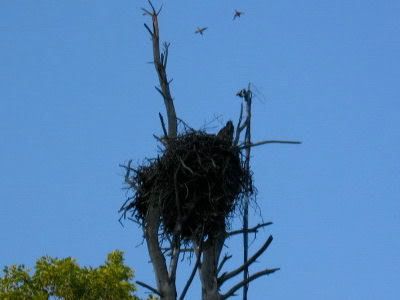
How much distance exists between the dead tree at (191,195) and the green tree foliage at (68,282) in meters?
3.10

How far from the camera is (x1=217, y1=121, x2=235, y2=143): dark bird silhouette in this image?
36.2 feet

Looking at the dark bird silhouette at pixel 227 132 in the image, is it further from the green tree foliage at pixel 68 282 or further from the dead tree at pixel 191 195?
the green tree foliage at pixel 68 282

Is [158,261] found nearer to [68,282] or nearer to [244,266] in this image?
[244,266]

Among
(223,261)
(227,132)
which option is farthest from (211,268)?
(227,132)

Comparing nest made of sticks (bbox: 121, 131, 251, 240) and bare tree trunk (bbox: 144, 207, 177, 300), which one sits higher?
nest made of sticks (bbox: 121, 131, 251, 240)

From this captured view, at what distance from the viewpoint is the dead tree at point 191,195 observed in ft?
29.5

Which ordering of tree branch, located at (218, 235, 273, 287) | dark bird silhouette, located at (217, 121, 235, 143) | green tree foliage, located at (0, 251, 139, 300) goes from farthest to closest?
1. green tree foliage, located at (0, 251, 139, 300)
2. dark bird silhouette, located at (217, 121, 235, 143)
3. tree branch, located at (218, 235, 273, 287)

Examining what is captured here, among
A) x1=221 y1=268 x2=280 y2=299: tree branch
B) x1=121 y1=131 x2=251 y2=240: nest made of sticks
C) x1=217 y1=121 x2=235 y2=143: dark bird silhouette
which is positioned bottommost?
x1=221 y1=268 x2=280 y2=299: tree branch

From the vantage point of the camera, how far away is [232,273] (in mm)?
8812

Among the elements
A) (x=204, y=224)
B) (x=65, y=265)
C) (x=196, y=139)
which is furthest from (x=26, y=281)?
(x=204, y=224)

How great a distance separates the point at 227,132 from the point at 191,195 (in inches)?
59.3

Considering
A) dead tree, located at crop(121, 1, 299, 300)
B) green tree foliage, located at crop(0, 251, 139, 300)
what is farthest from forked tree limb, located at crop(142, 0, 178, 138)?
green tree foliage, located at crop(0, 251, 139, 300)

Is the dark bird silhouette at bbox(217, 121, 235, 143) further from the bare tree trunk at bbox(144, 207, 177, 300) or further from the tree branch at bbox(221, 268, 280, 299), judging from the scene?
the tree branch at bbox(221, 268, 280, 299)

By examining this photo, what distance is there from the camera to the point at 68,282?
13.5 m
